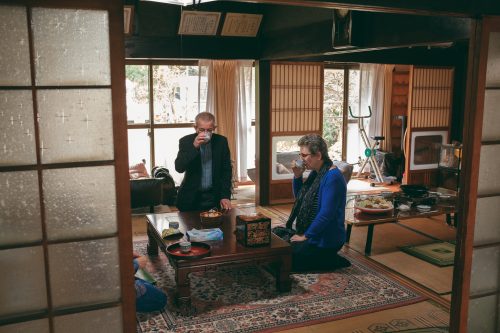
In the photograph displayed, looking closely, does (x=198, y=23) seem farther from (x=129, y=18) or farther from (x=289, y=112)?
(x=289, y=112)

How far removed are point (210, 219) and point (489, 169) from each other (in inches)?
91.2

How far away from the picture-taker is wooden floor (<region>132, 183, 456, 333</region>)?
340cm

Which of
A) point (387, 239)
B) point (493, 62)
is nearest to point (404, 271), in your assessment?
point (387, 239)

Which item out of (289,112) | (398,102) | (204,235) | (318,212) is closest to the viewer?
(204,235)

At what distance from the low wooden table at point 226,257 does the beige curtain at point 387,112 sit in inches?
213

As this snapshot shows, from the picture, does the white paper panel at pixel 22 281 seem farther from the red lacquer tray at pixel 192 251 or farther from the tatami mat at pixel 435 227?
the tatami mat at pixel 435 227

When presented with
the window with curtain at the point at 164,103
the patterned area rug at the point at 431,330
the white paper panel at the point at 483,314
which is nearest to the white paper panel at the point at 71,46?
the white paper panel at the point at 483,314

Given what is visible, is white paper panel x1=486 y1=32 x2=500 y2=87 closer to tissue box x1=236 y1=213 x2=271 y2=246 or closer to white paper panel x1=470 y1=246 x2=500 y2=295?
white paper panel x1=470 y1=246 x2=500 y2=295

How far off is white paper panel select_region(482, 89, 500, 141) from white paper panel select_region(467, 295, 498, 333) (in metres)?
0.96

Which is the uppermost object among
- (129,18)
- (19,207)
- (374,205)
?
(129,18)

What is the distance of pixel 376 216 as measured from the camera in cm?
475

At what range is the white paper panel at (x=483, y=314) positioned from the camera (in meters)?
2.81

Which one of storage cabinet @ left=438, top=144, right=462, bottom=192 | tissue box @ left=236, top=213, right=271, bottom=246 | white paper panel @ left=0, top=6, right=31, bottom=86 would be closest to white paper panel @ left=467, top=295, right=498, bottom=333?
tissue box @ left=236, top=213, right=271, bottom=246

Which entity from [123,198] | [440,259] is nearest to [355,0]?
[123,198]
